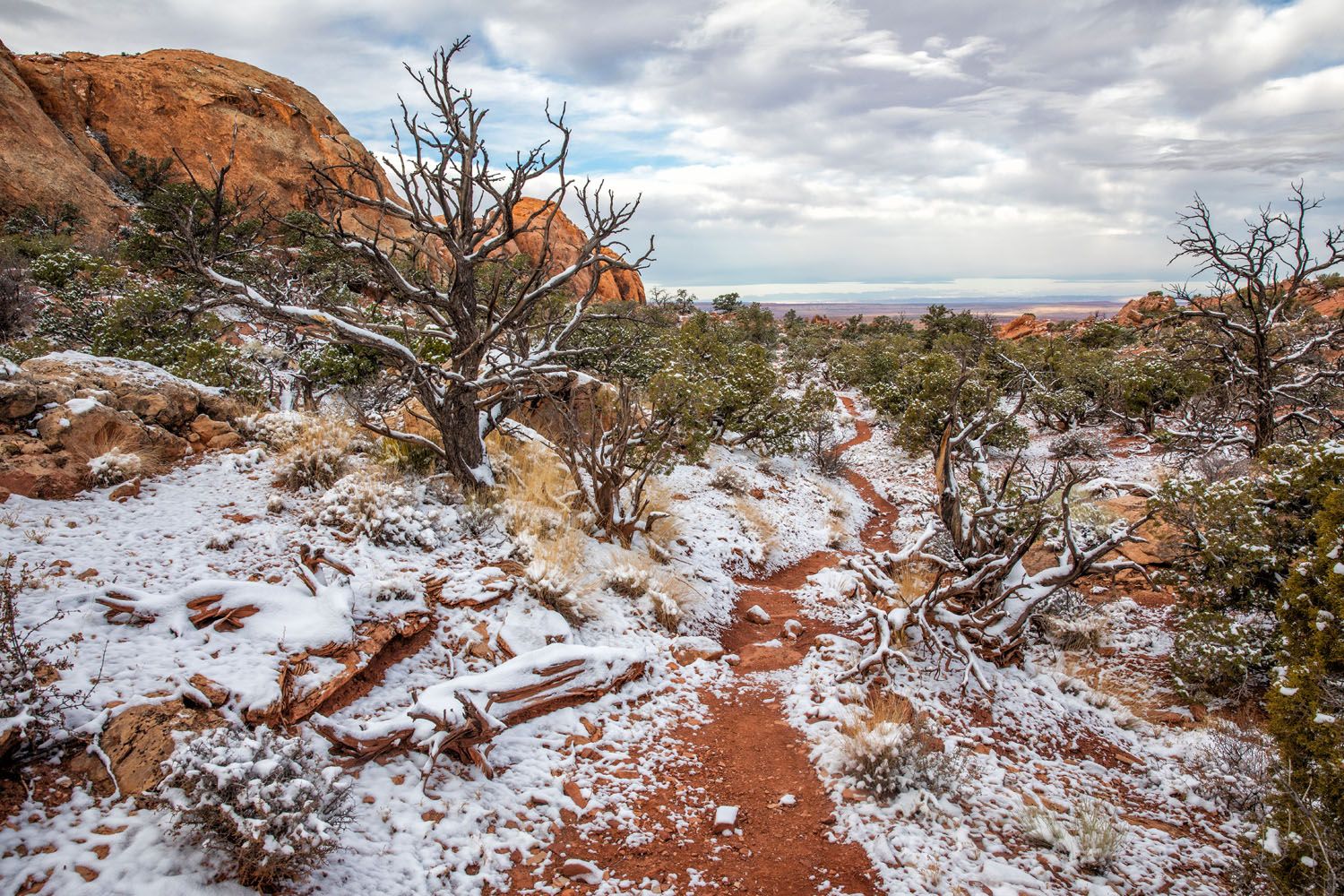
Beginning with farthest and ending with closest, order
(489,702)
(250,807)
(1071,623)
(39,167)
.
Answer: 1. (39,167)
2. (1071,623)
3. (489,702)
4. (250,807)

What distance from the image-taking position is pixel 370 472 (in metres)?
6.32

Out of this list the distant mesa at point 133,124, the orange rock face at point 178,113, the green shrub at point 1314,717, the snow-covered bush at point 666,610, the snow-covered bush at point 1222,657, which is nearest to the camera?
the green shrub at point 1314,717

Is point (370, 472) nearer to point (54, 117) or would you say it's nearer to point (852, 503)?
point (852, 503)

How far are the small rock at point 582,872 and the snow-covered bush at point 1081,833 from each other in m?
2.66

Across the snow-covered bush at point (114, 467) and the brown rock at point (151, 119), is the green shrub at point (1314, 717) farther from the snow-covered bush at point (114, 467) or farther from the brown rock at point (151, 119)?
the brown rock at point (151, 119)

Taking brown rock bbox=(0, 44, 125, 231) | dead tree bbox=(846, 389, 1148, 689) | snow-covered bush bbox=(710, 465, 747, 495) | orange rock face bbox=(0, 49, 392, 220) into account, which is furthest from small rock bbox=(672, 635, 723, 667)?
orange rock face bbox=(0, 49, 392, 220)

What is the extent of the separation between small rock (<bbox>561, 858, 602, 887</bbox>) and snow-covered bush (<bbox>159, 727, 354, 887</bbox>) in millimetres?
1199

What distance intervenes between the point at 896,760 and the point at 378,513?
4.88 meters

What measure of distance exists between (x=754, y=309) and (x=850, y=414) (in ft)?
79.7

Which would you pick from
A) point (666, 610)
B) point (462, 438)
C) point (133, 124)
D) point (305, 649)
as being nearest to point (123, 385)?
point (462, 438)

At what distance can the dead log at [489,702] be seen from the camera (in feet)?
11.8

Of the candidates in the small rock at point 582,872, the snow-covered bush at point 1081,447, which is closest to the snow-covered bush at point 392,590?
the small rock at point 582,872

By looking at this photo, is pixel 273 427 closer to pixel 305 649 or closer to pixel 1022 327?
pixel 305 649

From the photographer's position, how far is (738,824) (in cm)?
376
